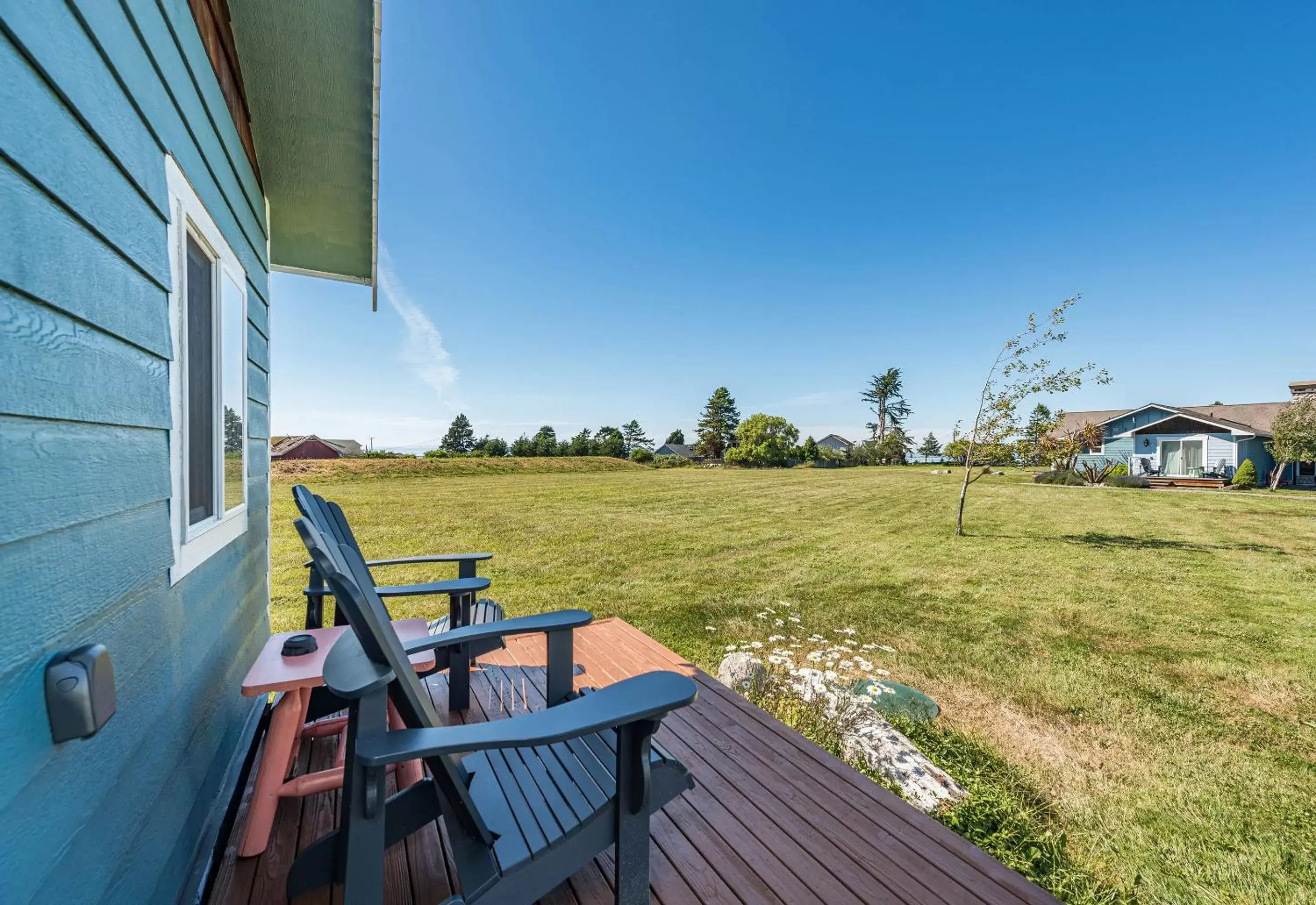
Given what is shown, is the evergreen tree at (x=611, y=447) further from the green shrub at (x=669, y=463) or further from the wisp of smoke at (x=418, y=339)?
the wisp of smoke at (x=418, y=339)

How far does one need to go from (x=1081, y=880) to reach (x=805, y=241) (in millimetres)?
16309

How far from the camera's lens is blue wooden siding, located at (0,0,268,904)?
2.20 ft

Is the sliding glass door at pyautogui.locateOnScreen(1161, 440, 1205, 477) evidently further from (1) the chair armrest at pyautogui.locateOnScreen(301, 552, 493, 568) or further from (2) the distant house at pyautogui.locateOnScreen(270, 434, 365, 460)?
(2) the distant house at pyautogui.locateOnScreen(270, 434, 365, 460)

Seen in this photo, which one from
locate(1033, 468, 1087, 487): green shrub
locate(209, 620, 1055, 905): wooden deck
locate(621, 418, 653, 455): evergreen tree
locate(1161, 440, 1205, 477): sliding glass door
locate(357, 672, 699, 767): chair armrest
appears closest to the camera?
locate(357, 672, 699, 767): chair armrest

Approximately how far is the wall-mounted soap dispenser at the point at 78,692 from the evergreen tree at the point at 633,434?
176ft

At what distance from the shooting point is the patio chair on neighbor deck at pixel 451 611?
2184 mm

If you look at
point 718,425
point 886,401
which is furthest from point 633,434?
point 886,401

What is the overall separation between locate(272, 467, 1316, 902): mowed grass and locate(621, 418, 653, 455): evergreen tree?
43.6 metres

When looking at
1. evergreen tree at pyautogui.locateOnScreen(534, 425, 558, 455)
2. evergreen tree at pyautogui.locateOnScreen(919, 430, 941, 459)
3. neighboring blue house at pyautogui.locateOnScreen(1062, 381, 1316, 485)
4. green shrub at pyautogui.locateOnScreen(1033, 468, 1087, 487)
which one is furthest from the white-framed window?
evergreen tree at pyautogui.locateOnScreen(919, 430, 941, 459)

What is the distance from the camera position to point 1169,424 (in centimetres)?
1859

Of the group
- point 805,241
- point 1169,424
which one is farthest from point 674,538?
point 1169,424

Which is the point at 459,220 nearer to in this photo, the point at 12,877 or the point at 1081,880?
the point at 12,877

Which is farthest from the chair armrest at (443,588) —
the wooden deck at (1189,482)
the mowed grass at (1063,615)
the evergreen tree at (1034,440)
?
the wooden deck at (1189,482)

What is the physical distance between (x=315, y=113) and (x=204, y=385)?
1504 mm
